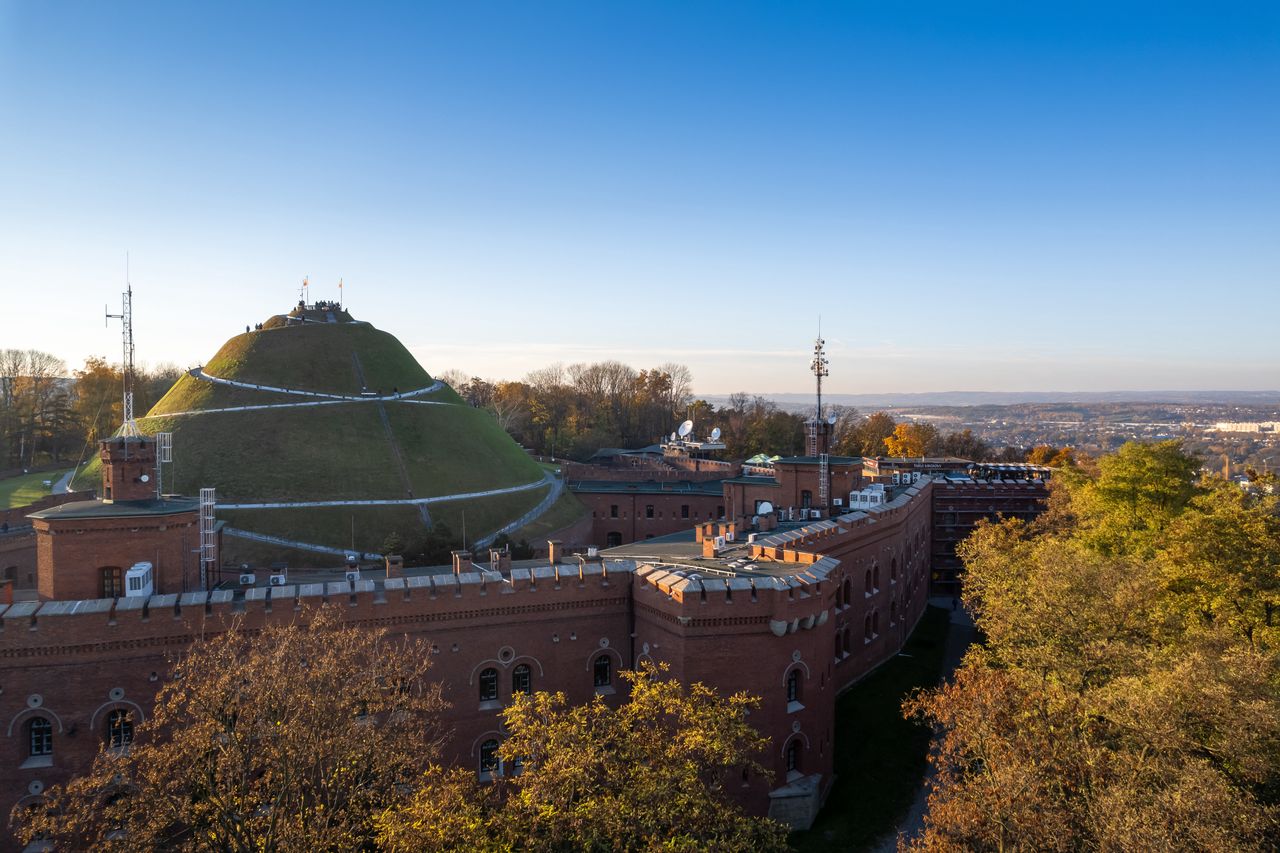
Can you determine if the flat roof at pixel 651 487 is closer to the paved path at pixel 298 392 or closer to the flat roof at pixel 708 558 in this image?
Result: the paved path at pixel 298 392

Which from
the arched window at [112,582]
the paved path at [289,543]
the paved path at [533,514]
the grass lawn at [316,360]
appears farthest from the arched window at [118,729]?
the grass lawn at [316,360]

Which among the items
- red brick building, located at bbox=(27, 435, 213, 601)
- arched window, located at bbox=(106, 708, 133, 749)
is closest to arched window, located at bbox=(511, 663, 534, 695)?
arched window, located at bbox=(106, 708, 133, 749)

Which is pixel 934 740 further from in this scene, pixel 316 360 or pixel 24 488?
pixel 24 488

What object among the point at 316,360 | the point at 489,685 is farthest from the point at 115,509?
the point at 316,360

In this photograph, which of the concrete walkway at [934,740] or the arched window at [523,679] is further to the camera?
the arched window at [523,679]

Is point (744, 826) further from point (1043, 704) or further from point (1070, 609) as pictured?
point (1070, 609)
